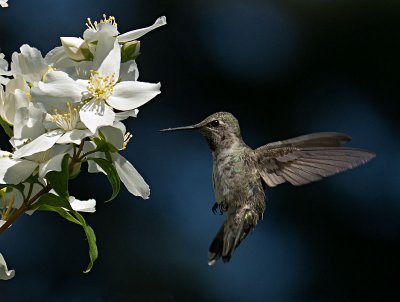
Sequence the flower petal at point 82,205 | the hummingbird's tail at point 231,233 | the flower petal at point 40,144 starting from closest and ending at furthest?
the flower petal at point 40,144
the flower petal at point 82,205
the hummingbird's tail at point 231,233

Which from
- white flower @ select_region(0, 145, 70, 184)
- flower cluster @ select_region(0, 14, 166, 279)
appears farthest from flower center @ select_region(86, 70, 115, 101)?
white flower @ select_region(0, 145, 70, 184)

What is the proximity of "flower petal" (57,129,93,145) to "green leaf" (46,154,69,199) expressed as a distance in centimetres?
5

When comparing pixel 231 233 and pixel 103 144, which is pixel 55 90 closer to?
pixel 103 144

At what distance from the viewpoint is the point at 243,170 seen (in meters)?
2.23

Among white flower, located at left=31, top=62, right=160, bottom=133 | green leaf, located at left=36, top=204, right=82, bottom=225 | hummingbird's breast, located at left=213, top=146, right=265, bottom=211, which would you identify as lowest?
hummingbird's breast, located at left=213, top=146, right=265, bottom=211

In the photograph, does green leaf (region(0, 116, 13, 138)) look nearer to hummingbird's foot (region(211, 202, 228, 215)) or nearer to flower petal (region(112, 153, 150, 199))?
flower petal (region(112, 153, 150, 199))

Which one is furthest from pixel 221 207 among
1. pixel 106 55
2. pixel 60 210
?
pixel 106 55

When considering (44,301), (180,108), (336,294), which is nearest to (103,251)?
(44,301)

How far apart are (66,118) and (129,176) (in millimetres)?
179

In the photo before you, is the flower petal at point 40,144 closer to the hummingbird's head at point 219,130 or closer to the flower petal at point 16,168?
the flower petal at point 16,168

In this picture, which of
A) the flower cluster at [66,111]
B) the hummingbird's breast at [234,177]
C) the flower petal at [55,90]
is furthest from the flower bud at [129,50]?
the hummingbird's breast at [234,177]

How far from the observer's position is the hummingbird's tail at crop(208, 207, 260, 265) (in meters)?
2.11

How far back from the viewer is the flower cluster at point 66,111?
155 centimetres

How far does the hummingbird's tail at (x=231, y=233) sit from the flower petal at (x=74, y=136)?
64cm
